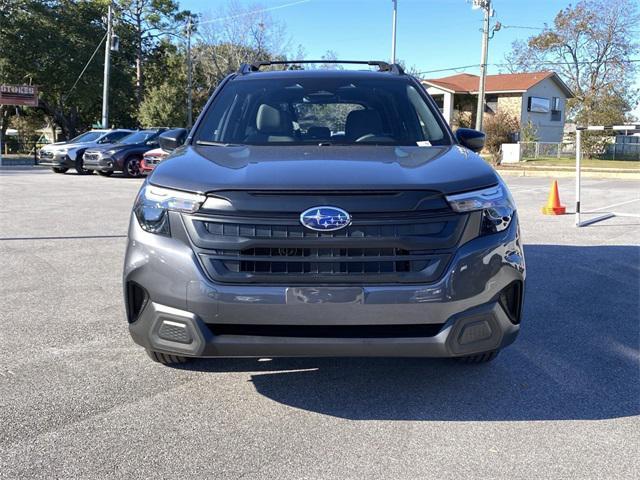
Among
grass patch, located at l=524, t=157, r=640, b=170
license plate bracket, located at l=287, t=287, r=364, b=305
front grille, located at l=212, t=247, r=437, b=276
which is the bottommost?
license plate bracket, located at l=287, t=287, r=364, b=305

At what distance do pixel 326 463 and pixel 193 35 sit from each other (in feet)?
156

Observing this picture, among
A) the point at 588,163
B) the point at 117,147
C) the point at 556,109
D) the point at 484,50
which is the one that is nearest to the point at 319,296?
the point at 117,147

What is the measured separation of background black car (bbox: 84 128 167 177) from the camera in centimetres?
2034

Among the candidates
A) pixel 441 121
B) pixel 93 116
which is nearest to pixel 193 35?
pixel 93 116

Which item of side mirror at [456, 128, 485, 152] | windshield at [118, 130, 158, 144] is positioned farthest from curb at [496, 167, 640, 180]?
side mirror at [456, 128, 485, 152]

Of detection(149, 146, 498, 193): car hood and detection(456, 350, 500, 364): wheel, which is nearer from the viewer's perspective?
detection(149, 146, 498, 193): car hood

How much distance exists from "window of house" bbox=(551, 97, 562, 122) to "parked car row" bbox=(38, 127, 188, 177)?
124ft

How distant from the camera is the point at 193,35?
152 ft

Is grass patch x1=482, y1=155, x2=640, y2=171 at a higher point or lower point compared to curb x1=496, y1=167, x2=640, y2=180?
higher

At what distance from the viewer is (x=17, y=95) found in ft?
98.6

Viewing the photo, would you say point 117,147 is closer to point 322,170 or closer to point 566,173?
point 566,173

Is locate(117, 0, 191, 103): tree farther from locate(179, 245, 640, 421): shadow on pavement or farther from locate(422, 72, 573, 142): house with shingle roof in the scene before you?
locate(179, 245, 640, 421): shadow on pavement

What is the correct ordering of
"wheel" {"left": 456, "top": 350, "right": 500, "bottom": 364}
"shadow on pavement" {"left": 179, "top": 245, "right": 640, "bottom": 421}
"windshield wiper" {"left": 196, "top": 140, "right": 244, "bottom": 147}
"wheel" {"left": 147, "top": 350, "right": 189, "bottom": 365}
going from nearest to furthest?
"shadow on pavement" {"left": 179, "top": 245, "right": 640, "bottom": 421} → "wheel" {"left": 147, "top": 350, "right": 189, "bottom": 365} → "wheel" {"left": 456, "top": 350, "right": 500, "bottom": 364} → "windshield wiper" {"left": 196, "top": 140, "right": 244, "bottom": 147}

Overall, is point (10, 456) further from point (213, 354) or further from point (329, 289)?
point (329, 289)
